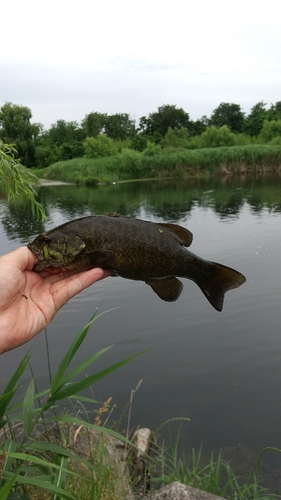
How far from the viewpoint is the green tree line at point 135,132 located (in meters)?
70.5

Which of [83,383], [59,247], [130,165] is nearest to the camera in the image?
[83,383]

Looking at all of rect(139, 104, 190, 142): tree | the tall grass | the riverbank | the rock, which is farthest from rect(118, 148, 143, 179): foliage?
the rock

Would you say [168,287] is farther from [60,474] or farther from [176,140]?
[176,140]

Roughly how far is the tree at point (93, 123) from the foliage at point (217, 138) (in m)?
30.8

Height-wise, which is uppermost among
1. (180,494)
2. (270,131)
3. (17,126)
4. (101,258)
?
(17,126)

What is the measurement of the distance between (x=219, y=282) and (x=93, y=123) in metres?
97.4

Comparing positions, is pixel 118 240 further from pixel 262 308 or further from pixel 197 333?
pixel 262 308

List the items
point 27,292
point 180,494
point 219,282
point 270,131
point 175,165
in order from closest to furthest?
point 27,292, point 219,282, point 180,494, point 175,165, point 270,131

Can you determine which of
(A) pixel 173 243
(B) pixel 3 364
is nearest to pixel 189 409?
(B) pixel 3 364

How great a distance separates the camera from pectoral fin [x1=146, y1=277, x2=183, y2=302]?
3279 mm

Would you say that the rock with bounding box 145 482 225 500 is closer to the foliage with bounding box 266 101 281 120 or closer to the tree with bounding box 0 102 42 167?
the tree with bounding box 0 102 42 167

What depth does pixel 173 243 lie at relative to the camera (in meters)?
3.21

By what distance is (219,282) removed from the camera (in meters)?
3.41

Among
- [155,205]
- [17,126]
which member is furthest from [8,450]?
[17,126]
